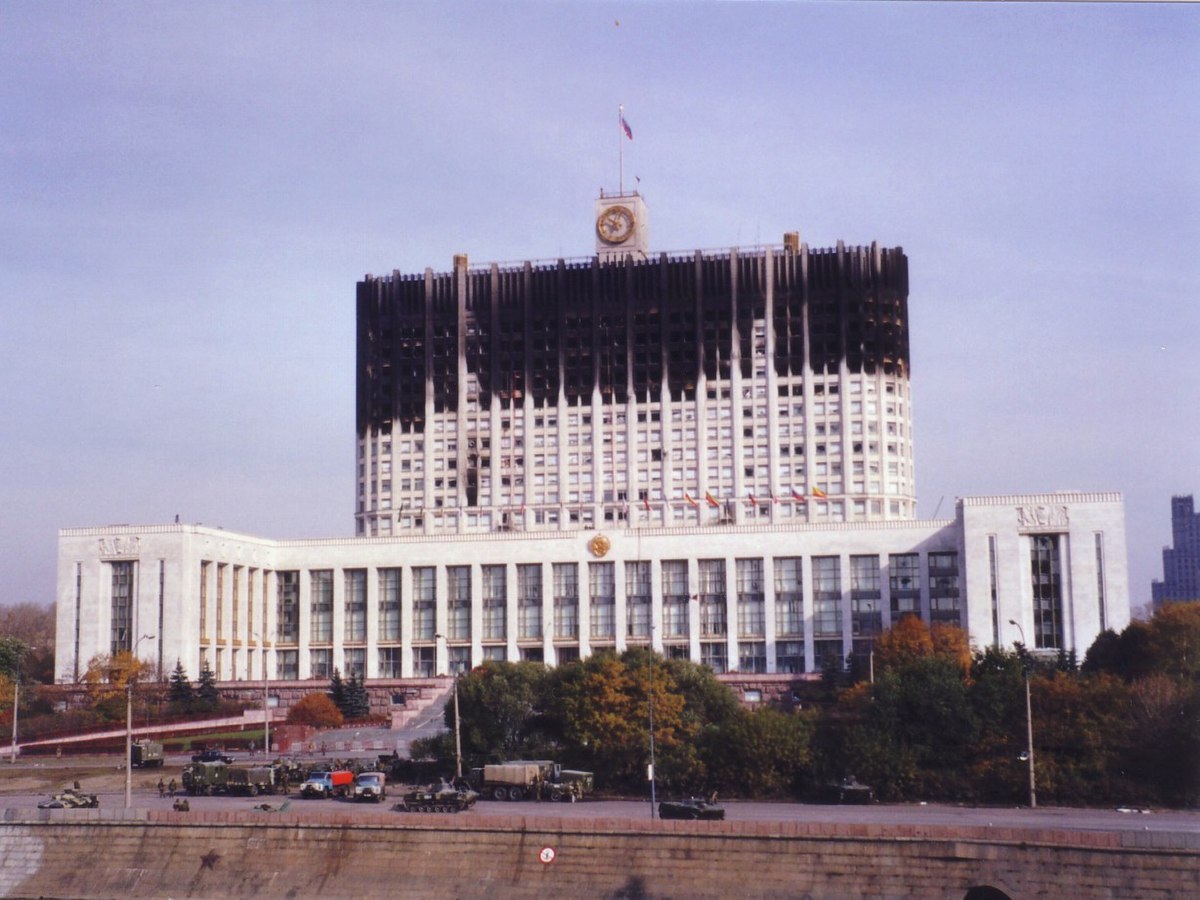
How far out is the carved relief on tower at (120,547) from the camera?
564 ft

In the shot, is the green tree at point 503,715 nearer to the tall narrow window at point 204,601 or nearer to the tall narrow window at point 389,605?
the tall narrow window at point 204,601

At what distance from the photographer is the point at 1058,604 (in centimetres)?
16225

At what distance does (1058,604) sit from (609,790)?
75.7m

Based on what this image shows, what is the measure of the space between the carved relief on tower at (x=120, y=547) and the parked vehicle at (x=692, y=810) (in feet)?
335

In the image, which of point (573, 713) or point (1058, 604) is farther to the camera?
point (1058, 604)

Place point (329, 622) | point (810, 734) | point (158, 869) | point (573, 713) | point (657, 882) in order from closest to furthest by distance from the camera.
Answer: point (657, 882) < point (158, 869) < point (810, 734) < point (573, 713) < point (329, 622)

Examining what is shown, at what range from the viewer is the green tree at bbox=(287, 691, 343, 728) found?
144 m

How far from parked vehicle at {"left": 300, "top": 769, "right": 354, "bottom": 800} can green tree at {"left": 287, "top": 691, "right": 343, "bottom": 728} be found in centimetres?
4338

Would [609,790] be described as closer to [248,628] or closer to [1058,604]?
[1058,604]

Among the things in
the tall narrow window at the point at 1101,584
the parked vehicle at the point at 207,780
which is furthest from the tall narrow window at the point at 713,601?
the parked vehicle at the point at 207,780

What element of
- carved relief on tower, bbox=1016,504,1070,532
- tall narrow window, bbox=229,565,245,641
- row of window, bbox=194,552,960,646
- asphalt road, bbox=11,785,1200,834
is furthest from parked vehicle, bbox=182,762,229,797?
carved relief on tower, bbox=1016,504,1070,532

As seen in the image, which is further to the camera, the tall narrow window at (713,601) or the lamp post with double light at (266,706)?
the tall narrow window at (713,601)

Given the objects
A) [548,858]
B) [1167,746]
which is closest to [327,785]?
[548,858]

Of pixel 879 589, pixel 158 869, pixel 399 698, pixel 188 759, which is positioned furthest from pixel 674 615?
pixel 158 869
